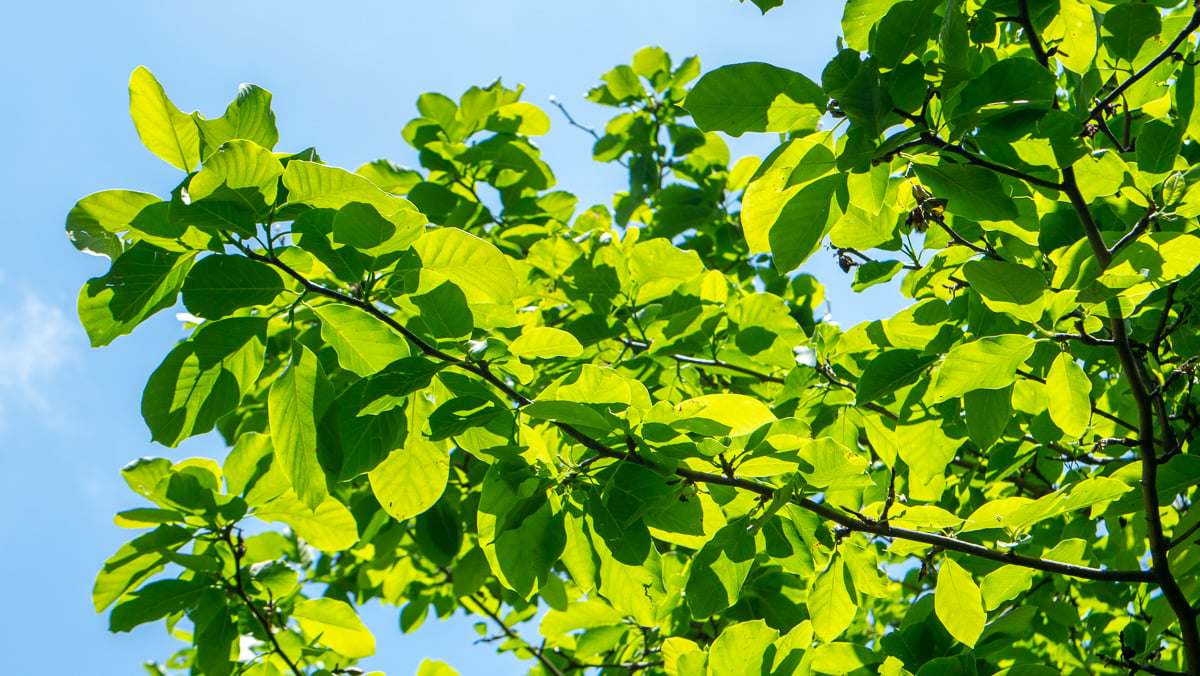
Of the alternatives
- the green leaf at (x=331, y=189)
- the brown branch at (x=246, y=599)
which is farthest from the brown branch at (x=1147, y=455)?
the brown branch at (x=246, y=599)

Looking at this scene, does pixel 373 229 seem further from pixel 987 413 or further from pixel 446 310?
pixel 987 413

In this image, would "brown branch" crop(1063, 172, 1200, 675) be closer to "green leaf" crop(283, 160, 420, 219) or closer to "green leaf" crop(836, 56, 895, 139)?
"green leaf" crop(836, 56, 895, 139)

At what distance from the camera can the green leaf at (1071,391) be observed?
159 centimetres

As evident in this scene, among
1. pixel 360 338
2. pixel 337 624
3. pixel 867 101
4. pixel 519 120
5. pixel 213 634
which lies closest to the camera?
pixel 867 101

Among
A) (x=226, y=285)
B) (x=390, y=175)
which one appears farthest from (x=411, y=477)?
(x=390, y=175)

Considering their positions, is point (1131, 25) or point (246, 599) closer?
point (1131, 25)

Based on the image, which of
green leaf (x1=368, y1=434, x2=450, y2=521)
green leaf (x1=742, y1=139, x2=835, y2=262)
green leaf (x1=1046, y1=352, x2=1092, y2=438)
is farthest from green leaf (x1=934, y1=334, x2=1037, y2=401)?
green leaf (x1=368, y1=434, x2=450, y2=521)

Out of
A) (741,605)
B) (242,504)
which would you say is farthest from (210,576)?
(741,605)

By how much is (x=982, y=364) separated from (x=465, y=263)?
922mm

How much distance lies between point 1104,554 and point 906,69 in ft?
7.38

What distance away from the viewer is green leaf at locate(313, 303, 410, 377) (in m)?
1.49

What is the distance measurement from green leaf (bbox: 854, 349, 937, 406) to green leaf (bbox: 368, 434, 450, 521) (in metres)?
0.85

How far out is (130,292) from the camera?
1.35 m

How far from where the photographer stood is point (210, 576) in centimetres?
216
